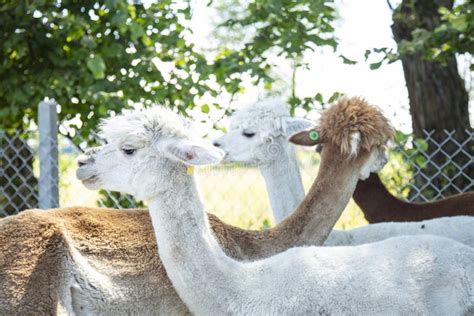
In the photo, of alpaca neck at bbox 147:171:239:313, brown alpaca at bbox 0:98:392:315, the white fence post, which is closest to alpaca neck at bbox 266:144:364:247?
brown alpaca at bbox 0:98:392:315

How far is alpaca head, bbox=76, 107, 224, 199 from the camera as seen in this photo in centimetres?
333

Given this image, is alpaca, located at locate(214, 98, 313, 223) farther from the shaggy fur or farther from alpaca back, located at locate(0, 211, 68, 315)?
alpaca back, located at locate(0, 211, 68, 315)

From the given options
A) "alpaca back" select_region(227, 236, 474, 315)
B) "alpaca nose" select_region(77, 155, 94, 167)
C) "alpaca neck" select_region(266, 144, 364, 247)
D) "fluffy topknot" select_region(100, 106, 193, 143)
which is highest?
"fluffy topknot" select_region(100, 106, 193, 143)

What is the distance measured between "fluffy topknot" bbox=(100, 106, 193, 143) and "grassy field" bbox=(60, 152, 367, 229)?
1293 millimetres

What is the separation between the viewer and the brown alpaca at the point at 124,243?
3.44m

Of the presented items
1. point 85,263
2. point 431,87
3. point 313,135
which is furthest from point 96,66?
point 431,87

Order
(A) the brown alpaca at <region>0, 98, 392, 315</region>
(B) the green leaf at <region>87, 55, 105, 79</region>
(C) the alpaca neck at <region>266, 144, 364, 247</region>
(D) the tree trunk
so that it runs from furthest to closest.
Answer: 1. (D) the tree trunk
2. (B) the green leaf at <region>87, 55, 105, 79</region>
3. (C) the alpaca neck at <region>266, 144, 364, 247</region>
4. (A) the brown alpaca at <region>0, 98, 392, 315</region>

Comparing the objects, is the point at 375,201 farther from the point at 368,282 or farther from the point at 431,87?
the point at 431,87

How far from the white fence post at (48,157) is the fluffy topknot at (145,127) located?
7.76 ft

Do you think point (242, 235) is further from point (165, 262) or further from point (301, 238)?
point (165, 262)

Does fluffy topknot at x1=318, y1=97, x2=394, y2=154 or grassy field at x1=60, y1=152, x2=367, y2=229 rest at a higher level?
fluffy topknot at x1=318, y1=97, x2=394, y2=154

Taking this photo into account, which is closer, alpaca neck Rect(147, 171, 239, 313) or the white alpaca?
alpaca neck Rect(147, 171, 239, 313)

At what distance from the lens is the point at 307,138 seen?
454 centimetres

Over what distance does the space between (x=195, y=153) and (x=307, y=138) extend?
1406 mm
